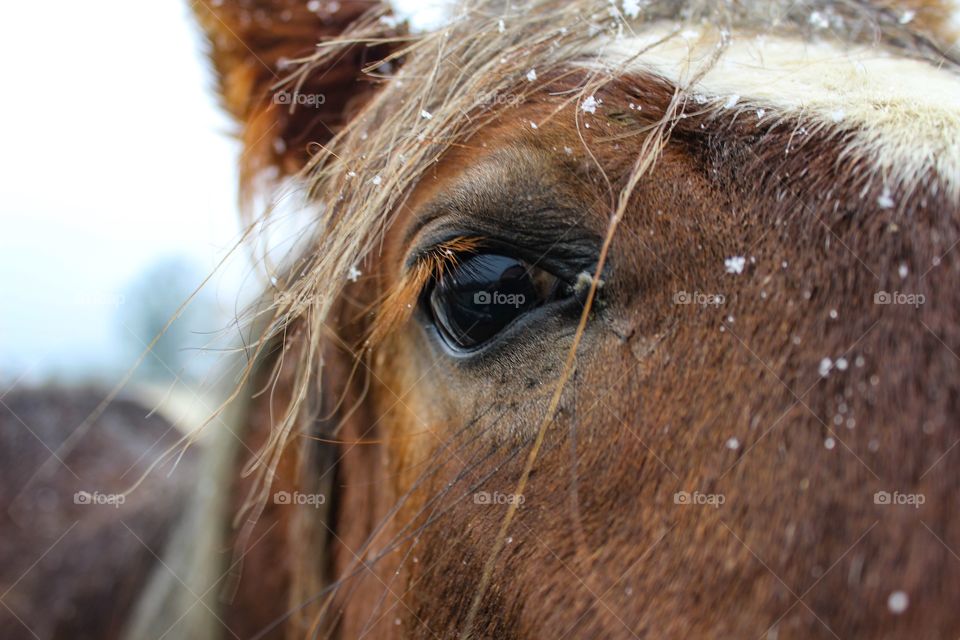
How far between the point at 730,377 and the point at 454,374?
1.81 feet

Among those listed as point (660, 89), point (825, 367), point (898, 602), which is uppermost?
point (660, 89)

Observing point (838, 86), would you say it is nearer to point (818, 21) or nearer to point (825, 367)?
point (818, 21)

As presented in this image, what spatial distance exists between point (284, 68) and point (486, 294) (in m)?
0.97

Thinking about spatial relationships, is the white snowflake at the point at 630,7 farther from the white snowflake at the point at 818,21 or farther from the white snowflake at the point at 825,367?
the white snowflake at the point at 825,367

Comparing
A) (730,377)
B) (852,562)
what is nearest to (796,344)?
(730,377)

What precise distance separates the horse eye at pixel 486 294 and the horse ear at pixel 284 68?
0.69 m

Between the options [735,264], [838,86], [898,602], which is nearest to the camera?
[898,602]

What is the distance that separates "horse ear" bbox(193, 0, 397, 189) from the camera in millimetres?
1732

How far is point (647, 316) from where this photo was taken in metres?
1.10

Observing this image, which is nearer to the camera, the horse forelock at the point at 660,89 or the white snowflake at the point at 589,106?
the horse forelock at the point at 660,89

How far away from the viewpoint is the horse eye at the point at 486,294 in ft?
3.98

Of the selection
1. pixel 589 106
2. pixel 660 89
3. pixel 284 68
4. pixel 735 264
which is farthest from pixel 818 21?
pixel 284 68

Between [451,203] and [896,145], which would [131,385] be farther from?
[896,145]

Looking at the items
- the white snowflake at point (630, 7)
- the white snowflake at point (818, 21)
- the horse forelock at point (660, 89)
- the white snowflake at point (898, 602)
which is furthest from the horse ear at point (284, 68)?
the white snowflake at point (898, 602)
